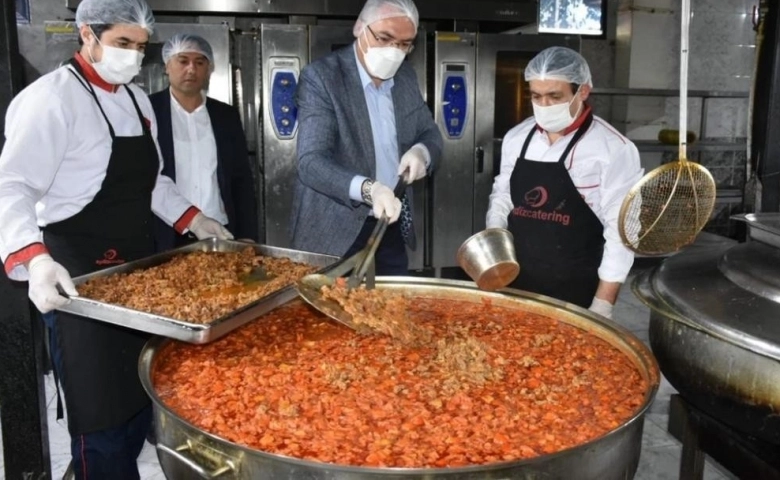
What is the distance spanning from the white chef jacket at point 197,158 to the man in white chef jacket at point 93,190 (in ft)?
3.41

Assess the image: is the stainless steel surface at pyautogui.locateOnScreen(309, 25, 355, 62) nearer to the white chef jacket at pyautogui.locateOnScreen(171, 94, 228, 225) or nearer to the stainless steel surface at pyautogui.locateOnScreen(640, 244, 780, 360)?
the white chef jacket at pyautogui.locateOnScreen(171, 94, 228, 225)

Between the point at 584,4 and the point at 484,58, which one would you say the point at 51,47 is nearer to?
the point at 484,58

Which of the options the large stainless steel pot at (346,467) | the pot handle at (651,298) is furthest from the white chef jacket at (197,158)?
the pot handle at (651,298)

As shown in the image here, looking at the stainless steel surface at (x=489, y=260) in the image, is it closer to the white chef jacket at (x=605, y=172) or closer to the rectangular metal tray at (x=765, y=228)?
the white chef jacket at (x=605, y=172)

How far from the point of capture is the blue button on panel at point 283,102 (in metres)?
5.16

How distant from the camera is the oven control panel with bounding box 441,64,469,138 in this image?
18.1ft

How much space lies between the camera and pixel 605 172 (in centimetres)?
276

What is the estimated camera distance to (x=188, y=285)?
2426 millimetres

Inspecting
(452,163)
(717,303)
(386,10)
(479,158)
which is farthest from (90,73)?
(479,158)

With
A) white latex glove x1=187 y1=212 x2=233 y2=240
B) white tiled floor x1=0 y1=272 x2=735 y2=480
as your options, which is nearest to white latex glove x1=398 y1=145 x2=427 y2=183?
white latex glove x1=187 y1=212 x2=233 y2=240

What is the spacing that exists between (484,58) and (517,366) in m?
4.18

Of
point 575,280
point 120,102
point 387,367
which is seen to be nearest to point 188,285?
point 120,102

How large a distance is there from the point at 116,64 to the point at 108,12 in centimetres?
19

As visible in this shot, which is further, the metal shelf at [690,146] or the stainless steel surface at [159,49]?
the metal shelf at [690,146]
